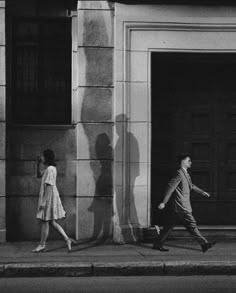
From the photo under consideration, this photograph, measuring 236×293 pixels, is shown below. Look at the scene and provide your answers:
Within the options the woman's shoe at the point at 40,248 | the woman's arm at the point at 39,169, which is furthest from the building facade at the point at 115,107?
the woman's shoe at the point at 40,248

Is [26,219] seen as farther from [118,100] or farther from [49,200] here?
[118,100]

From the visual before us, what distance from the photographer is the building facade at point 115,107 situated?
42.2 feet

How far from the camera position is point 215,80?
13.7m

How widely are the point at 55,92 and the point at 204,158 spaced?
3319mm

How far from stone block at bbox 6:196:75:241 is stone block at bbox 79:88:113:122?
5.57 feet

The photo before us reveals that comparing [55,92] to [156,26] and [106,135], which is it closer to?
[106,135]

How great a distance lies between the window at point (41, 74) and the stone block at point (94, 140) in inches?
28.3

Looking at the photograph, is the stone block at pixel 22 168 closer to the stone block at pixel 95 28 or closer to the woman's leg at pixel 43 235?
the woman's leg at pixel 43 235

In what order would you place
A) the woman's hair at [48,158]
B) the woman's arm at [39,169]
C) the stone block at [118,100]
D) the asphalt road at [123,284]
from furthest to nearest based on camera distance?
the stone block at [118,100], the woman's arm at [39,169], the woman's hair at [48,158], the asphalt road at [123,284]

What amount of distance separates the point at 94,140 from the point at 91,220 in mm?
1546

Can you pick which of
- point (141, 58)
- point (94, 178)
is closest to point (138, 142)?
point (94, 178)

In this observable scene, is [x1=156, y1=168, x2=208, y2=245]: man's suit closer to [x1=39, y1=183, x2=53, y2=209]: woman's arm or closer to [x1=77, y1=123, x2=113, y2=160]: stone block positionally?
[x1=77, y1=123, x2=113, y2=160]: stone block

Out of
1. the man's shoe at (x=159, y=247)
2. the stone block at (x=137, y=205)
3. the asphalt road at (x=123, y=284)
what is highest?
the stone block at (x=137, y=205)

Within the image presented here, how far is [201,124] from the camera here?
13.6 metres
